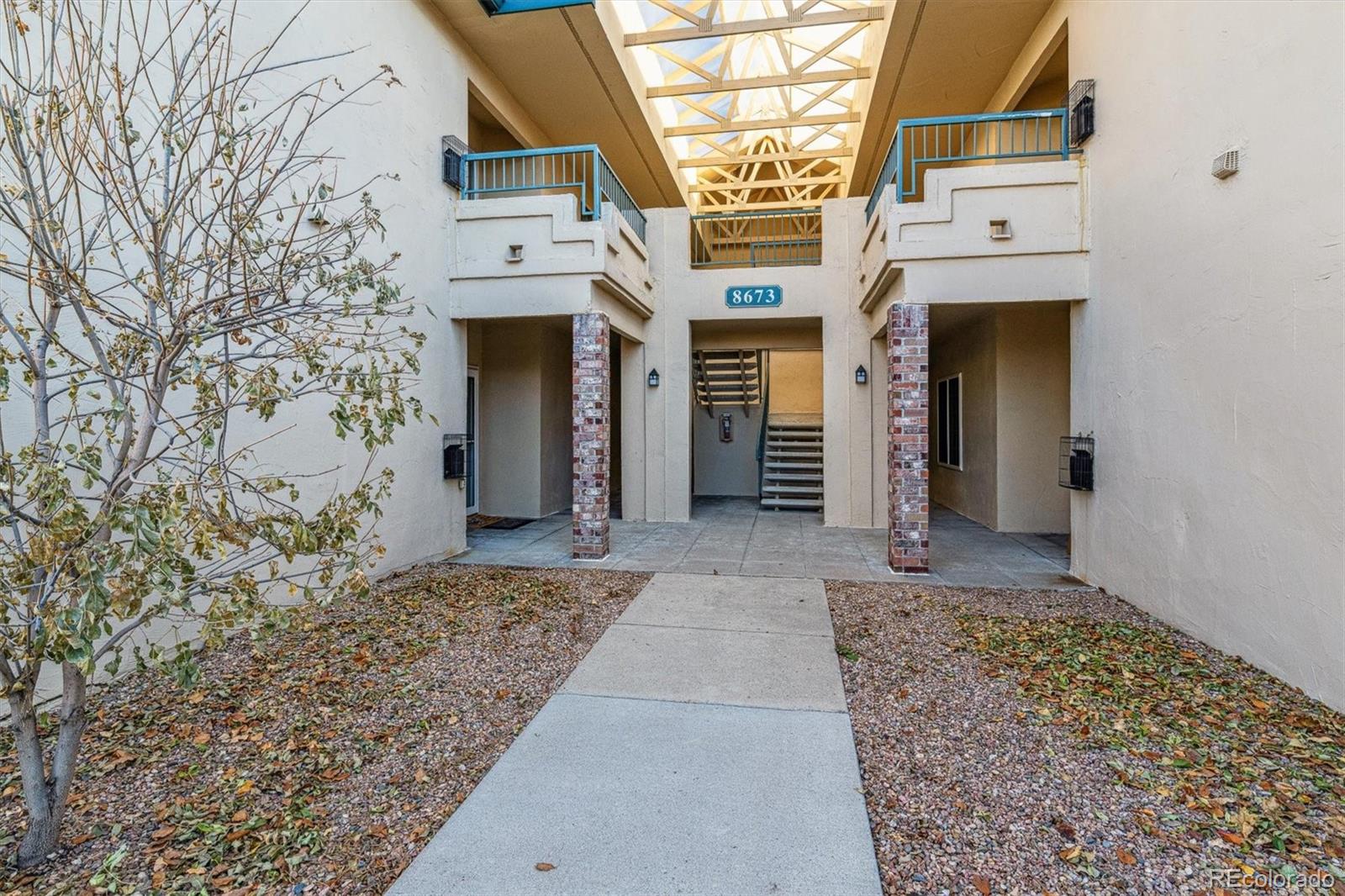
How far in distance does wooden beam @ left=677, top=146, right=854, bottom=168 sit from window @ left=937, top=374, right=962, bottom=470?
4.25m

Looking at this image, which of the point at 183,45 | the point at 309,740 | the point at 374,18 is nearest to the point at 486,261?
the point at 374,18

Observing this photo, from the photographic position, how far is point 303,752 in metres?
2.82

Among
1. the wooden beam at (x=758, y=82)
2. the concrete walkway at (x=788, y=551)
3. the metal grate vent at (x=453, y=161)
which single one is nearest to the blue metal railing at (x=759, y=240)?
the wooden beam at (x=758, y=82)

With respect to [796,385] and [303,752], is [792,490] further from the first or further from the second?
A: [303,752]

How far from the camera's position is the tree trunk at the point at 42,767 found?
2.10 metres

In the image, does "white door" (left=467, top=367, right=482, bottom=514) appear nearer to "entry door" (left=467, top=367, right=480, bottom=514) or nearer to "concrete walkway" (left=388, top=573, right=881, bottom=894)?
"entry door" (left=467, top=367, right=480, bottom=514)

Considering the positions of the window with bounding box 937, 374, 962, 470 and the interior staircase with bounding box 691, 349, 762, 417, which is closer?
the window with bounding box 937, 374, 962, 470

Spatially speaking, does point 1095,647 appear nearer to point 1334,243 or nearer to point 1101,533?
point 1101,533

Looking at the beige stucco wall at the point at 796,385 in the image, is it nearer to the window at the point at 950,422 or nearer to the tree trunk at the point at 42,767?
the window at the point at 950,422

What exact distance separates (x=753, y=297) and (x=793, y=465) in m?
3.13

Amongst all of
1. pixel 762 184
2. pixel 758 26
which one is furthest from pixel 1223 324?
pixel 762 184

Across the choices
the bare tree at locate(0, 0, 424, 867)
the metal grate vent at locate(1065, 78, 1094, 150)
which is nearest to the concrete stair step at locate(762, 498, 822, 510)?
the metal grate vent at locate(1065, 78, 1094, 150)

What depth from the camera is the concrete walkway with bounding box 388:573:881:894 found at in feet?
6.77

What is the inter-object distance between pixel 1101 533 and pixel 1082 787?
12.2ft
